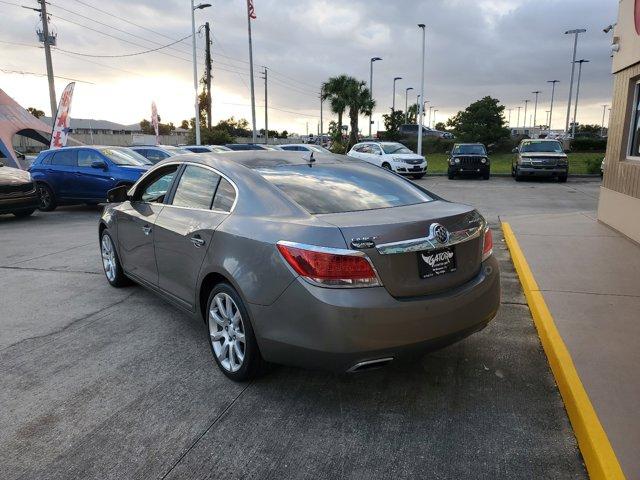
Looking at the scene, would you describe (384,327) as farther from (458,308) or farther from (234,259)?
(234,259)

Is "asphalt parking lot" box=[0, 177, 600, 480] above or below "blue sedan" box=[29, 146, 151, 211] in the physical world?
below

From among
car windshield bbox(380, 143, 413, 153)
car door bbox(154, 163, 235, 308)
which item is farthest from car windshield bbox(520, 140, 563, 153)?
car door bbox(154, 163, 235, 308)

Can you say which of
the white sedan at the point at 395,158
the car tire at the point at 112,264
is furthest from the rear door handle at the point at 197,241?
the white sedan at the point at 395,158

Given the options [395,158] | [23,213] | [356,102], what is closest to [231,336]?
[23,213]

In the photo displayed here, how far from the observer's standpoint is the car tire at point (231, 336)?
3.29 m

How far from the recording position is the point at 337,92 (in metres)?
49.9

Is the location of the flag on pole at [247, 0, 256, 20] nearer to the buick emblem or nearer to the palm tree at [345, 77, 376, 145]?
the palm tree at [345, 77, 376, 145]

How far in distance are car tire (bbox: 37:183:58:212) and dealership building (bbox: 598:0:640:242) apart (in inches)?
506

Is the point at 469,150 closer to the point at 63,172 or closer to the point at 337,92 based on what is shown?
the point at 63,172

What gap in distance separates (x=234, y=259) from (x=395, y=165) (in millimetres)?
19359

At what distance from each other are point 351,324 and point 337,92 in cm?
4960

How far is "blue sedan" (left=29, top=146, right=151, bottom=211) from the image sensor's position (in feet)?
39.9

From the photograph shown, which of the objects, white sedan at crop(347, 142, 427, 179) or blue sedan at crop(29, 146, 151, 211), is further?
white sedan at crop(347, 142, 427, 179)

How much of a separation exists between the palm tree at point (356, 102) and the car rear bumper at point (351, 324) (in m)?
46.6
